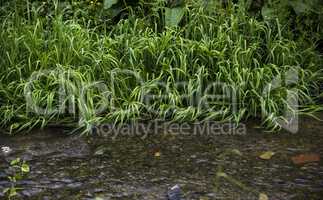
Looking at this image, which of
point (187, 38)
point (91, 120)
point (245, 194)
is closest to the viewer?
point (245, 194)

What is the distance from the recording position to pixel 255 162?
12.7 ft

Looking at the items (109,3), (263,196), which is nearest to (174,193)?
(263,196)

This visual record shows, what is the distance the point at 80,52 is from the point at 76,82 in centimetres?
41

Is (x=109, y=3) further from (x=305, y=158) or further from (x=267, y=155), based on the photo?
(x=305, y=158)

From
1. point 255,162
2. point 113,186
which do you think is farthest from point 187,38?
point 113,186

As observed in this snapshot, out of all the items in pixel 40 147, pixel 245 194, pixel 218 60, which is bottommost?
pixel 245 194

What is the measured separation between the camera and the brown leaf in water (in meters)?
3.87

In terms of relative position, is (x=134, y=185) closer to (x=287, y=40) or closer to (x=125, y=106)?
(x=125, y=106)

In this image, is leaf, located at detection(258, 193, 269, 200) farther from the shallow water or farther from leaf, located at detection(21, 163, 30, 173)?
leaf, located at detection(21, 163, 30, 173)

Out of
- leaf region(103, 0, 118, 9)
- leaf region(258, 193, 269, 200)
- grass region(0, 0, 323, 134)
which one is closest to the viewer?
leaf region(258, 193, 269, 200)

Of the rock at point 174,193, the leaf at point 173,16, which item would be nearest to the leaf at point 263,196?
the rock at point 174,193

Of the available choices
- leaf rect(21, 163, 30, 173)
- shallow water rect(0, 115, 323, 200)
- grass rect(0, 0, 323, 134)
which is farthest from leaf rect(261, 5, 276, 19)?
leaf rect(21, 163, 30, 173)

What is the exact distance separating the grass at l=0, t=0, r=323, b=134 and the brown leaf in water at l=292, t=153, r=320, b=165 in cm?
51

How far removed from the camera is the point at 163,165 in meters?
3.85
